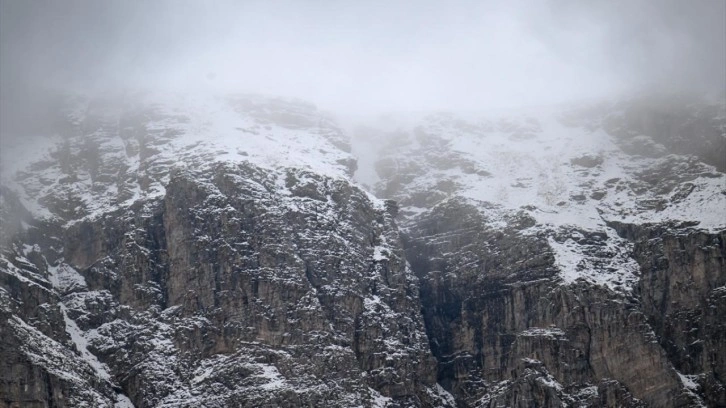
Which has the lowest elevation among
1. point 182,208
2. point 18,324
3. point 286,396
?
point 286,396

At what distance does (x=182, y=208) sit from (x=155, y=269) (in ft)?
34.6

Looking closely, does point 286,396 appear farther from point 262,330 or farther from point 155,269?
point 155,269

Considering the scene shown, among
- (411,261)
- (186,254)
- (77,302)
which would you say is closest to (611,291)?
(411,261)

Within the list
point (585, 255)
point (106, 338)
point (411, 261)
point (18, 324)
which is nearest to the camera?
point (18, 324)

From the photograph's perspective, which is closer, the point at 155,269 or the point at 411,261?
the point at 155,269

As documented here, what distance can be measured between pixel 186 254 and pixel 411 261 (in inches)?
1486

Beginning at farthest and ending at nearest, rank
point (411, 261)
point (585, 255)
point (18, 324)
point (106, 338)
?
point (411, 261) < point (585, 255) < point (106, 338) < point (18, 324)

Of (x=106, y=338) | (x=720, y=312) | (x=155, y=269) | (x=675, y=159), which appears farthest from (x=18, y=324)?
(x=675, y=159)

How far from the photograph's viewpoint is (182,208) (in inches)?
7077

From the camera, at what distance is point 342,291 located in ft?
568

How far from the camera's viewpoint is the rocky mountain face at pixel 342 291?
161500 mm

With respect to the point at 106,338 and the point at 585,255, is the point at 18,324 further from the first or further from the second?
the point at 585,255

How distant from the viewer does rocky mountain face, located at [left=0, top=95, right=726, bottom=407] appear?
161500 mm

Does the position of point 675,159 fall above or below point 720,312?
above
